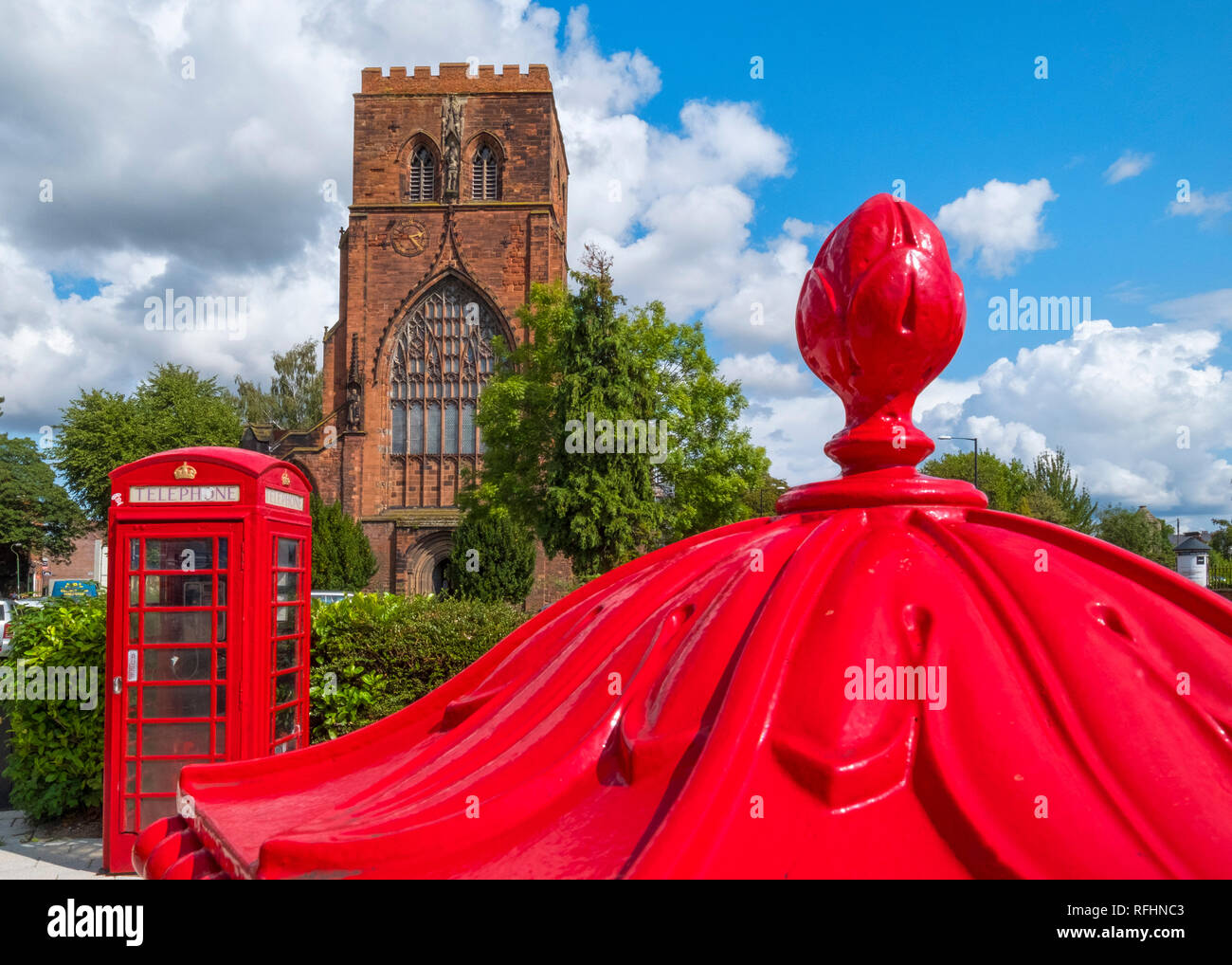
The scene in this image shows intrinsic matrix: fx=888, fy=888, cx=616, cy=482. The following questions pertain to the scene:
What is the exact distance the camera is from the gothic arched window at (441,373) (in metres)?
37.6

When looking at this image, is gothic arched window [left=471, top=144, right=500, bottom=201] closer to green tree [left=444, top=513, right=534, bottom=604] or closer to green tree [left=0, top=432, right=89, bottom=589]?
green tree [left=444, top=513, right=534, bottom=604]

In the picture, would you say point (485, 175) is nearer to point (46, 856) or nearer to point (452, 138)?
point (452, 138)

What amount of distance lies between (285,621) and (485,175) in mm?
34955

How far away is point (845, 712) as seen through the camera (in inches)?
50.4

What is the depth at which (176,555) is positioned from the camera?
6.80 metres

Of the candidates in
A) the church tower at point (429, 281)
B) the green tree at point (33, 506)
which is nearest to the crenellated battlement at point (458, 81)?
the church tower at point (429, 281)

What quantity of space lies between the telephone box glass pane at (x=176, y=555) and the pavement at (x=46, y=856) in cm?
238

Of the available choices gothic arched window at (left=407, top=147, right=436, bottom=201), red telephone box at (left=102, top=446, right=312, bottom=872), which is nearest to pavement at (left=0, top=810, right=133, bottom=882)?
red telephone box at (left=102, top=446, right=312, bottom=872)

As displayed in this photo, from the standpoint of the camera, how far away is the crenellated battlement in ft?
127

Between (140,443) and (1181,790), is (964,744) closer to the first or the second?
(1181,790)

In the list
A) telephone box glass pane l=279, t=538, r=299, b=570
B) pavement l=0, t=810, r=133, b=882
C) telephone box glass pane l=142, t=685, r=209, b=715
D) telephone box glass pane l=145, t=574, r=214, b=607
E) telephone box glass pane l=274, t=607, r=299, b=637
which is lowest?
pavement l=0, t=810, r=133, b=882

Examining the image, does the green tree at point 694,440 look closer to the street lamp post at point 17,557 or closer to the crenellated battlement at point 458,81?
the crenellated battlement at point 458,81

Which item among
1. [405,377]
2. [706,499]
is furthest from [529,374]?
[405,377]

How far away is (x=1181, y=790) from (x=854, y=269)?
40.9 inches
